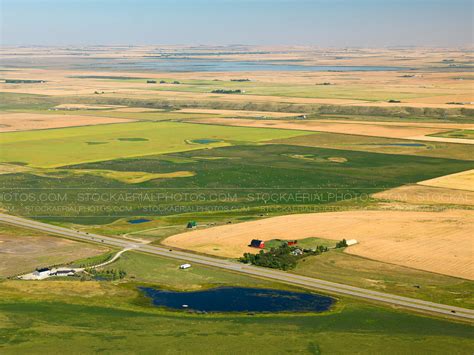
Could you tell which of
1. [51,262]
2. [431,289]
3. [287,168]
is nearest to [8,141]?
[287,168]

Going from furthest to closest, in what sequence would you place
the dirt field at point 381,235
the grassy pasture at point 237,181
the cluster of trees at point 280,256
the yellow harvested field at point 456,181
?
the yellow harvested field at point 456,181
the grassy pasture at point 237,181
the dirt field at point 381,235
the cluster of trees at point 280,256

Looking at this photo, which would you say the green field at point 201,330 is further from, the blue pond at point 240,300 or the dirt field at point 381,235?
the dirt field at point 381,235

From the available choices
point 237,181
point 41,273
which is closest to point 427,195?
point 237,181

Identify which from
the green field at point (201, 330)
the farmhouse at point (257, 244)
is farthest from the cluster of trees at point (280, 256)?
the green field at point (201, 330)

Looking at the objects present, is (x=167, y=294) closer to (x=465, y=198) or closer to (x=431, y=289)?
(x=431, y=289)

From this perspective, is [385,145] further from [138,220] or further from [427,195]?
[138,220]

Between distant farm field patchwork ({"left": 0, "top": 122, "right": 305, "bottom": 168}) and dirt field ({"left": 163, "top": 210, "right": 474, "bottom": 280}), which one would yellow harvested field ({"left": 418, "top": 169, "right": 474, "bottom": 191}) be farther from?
distant farm field patchwork ({"left": 0, "top": 122, "right": 305, "bottom": 168})

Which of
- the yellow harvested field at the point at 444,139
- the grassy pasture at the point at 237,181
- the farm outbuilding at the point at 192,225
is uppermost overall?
the yellow harvested field at the point at 444,139
